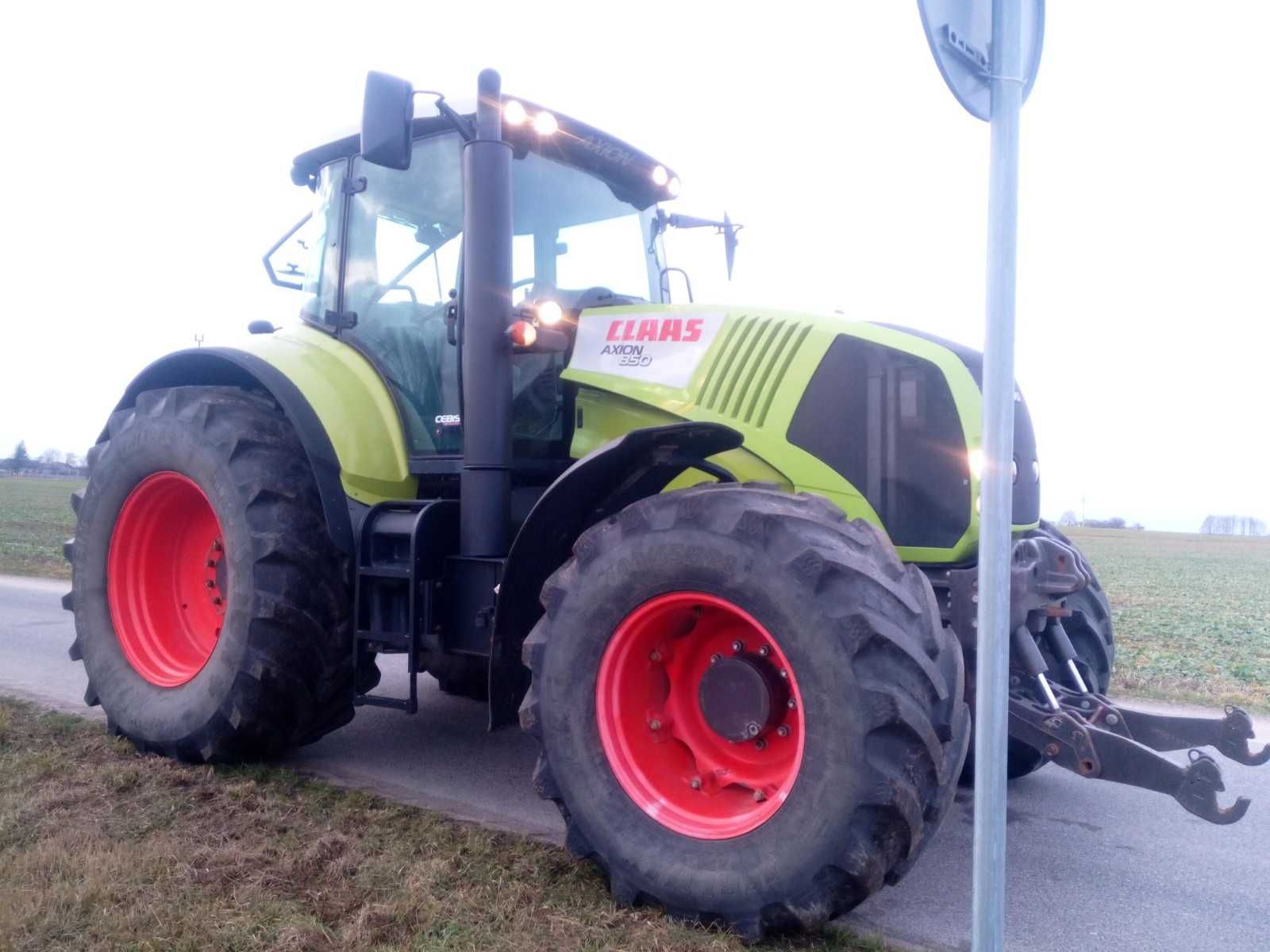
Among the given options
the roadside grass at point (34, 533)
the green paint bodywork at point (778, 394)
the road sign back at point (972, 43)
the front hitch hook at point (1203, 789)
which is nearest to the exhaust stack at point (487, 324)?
the green paint bodywork at point (778, 394)

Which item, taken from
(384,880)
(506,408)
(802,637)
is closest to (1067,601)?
(802,637)

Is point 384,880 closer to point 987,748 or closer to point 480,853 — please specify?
point 480,853

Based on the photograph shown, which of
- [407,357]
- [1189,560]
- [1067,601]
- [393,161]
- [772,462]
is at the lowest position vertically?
[1189,560]

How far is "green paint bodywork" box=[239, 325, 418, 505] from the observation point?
430 centimetres

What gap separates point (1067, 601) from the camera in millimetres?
4230

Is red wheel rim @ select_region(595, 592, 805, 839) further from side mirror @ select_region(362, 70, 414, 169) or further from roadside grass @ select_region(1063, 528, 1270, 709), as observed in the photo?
A: roadside grass @ select_region(1063, 528, 1270, 709)

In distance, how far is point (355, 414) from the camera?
14.5ft

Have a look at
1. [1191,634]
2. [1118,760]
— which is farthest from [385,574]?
[1191,634]

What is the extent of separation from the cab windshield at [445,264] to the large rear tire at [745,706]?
1.32 meters

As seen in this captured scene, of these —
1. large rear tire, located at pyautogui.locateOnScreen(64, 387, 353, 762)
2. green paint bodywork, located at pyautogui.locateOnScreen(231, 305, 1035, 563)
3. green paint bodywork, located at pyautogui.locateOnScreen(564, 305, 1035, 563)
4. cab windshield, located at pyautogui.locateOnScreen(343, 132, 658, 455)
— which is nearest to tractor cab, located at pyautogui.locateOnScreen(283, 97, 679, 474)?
cab windshield, located at pyautogui.locateOnScreen(343, 132, 658, 455)

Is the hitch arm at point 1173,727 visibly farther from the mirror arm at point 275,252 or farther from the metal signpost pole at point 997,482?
the mirror arm at point 275,252

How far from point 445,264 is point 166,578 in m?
2.13

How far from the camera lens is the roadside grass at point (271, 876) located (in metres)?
2.80

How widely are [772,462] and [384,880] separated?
1872mm
